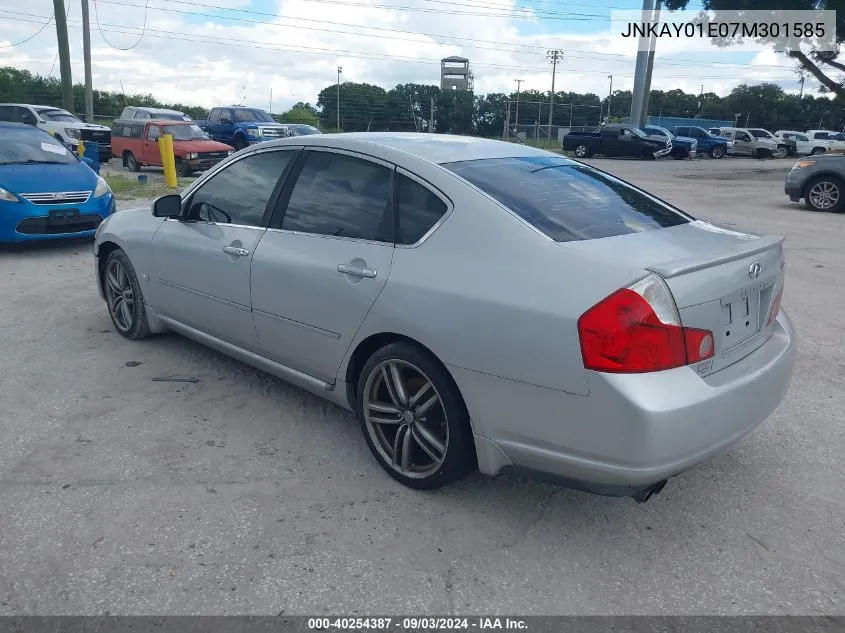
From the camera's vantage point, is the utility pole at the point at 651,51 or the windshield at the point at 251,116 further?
the utility pole at the point at 651,51

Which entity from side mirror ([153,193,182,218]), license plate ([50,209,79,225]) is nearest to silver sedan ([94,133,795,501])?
side mirror ([153,193,182,218])

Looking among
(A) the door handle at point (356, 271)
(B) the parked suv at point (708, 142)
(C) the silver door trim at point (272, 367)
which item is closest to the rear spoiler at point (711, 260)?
(A) the door handle at point (356, 271)

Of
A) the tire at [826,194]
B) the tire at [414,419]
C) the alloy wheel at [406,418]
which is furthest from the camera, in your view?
the tire at [826,194]

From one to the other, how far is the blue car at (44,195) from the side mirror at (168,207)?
14.3ft

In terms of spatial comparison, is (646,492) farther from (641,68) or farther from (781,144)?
(781,144)

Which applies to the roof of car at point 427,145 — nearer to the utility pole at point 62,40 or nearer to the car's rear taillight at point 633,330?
the car's rear taillight at point 633,330

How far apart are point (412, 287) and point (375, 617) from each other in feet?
4.33

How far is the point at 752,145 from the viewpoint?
131ft

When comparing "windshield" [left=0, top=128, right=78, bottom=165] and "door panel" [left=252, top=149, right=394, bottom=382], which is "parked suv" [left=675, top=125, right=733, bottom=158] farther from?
"door panel" [left=252, top=149, right=394, bottom=382]

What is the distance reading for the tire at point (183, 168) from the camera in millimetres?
18875

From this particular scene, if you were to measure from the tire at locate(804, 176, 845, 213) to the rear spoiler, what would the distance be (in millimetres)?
12172

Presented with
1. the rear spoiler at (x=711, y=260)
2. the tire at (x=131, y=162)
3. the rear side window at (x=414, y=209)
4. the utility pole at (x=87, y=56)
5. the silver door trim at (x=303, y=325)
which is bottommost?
the tire at (x=131, y=162)

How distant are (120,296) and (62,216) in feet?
11.8

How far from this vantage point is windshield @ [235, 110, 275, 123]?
26.1m
